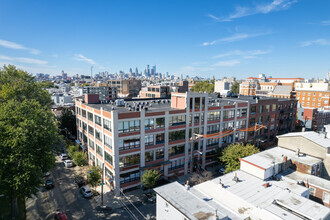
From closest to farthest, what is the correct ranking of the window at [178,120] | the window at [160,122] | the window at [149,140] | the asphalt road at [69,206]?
the asphalt road at [69,206] < the window at [149,140] < the window at [160,122] < the window at [178,120]

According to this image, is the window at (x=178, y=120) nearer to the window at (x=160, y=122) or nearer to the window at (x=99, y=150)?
the window at (x=160, y=122)

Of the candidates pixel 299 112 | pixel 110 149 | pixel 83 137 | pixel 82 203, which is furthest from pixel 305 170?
pixel 299 112

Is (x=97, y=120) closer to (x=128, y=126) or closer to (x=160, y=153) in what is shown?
(x=128, y=126)

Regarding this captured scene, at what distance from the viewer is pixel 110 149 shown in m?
35.3

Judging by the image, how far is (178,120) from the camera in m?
40.7

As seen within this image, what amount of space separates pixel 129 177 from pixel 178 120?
15019 mm

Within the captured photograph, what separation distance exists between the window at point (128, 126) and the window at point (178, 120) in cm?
775

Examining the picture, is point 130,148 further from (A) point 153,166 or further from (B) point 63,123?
(B) point 63,123

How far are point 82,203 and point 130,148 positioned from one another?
12374 millimetres

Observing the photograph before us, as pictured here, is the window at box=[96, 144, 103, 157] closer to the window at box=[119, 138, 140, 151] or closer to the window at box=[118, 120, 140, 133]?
the window at box=[119, 138, 140, 151]

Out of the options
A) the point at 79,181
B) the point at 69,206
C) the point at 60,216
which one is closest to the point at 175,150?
the point at 79,181

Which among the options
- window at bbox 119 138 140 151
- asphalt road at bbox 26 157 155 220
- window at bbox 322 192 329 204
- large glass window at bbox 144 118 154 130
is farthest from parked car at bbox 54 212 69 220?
window at bbox 322 192 329 204

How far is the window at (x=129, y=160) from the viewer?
1363 inches

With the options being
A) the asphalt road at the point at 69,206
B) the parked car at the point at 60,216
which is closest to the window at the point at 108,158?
the asphalt road at the point at 69,206
